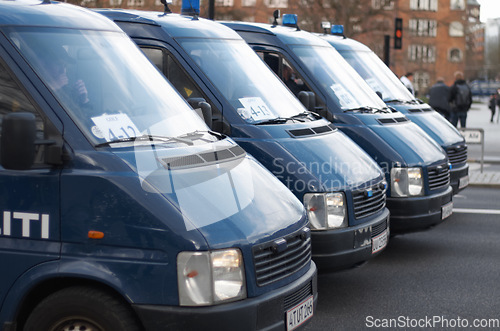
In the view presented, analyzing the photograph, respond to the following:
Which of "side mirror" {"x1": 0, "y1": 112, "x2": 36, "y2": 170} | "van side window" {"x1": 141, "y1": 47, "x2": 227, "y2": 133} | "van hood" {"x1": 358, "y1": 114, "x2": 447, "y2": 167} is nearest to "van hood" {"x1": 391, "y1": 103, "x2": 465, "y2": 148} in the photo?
"van hood" {"x1": 358, "y1": 114, "x2": 447, "y2": 167}

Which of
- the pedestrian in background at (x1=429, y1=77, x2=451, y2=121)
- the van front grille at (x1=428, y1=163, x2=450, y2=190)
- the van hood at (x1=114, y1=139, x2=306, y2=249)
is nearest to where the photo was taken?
the van hood at (x1=114, y1=139, x2=306, y2=249)

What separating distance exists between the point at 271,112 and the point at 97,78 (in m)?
2.73

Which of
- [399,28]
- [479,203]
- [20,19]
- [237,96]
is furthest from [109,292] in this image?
[399,28]

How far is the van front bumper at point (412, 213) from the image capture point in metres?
8.41

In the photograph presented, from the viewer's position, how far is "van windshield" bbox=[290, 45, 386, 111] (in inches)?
361

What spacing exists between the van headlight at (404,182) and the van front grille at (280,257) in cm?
357

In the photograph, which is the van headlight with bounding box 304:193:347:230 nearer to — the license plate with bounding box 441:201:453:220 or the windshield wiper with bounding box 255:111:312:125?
the windshield wiper with bounding box 255:111:312:125


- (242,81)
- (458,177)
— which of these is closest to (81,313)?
(242,81)

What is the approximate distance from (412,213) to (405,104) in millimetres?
3313

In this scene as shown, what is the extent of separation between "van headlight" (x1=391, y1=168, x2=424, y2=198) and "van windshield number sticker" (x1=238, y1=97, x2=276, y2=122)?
1768mm

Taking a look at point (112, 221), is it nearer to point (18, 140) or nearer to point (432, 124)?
point (18, 140)

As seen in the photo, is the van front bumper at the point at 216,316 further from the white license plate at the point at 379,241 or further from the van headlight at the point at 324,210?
the white license plate at the point at 379,241

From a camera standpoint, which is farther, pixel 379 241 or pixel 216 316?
pixel 379 241

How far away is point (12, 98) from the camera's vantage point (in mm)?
4582
